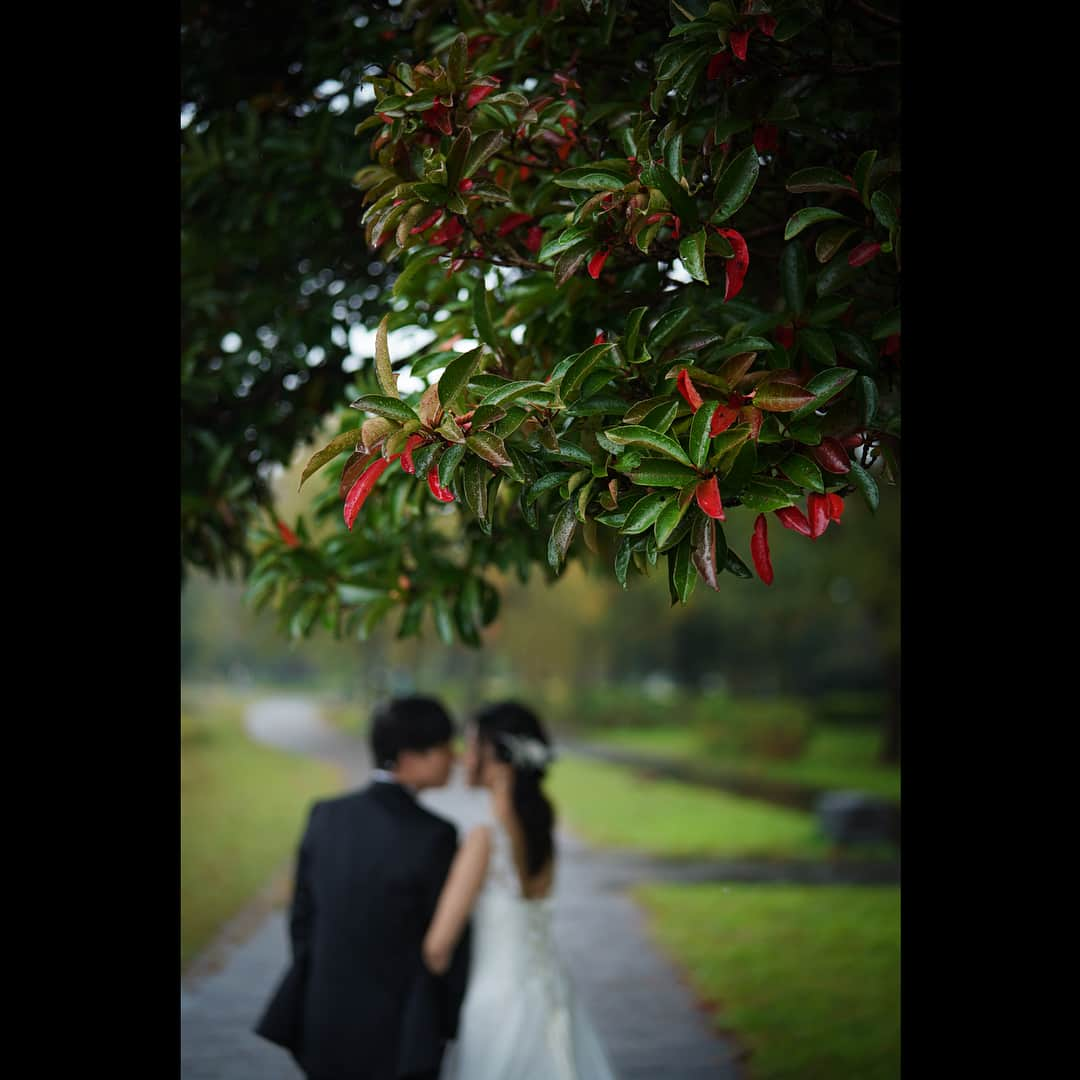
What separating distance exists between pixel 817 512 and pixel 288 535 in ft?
5.63

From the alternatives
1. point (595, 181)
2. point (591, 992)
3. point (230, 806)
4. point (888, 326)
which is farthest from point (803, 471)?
point (230, 806)

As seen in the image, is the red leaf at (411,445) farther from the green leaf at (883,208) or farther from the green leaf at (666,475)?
the green leaf at (883,208)

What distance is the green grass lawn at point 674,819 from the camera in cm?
1119

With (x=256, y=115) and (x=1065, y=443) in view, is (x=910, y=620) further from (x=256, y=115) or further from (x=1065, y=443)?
(x=256, y=115)

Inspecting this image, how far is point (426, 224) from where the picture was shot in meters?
1.62

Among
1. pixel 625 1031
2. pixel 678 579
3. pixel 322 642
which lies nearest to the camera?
pixel 678 579

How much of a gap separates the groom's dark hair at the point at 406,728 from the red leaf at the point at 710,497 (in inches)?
101

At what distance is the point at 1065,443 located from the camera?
1.04m

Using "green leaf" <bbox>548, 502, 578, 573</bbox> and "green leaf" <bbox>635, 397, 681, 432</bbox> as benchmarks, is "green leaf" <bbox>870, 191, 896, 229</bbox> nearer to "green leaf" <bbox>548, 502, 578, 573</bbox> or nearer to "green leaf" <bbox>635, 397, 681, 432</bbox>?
"green leaf" <bbox>635, 397, 681, 432</bbox>

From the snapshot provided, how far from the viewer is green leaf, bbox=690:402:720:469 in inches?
49.6

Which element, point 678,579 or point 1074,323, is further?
point 678,579

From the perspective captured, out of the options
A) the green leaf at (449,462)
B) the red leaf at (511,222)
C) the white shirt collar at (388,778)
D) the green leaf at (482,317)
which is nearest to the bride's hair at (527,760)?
the white shirt collar at (388,778)
